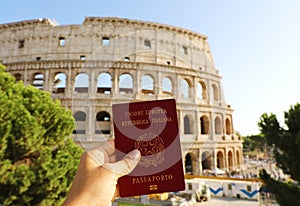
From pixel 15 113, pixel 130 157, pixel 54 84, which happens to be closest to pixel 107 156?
pixel 130 157

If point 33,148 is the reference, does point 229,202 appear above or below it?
below

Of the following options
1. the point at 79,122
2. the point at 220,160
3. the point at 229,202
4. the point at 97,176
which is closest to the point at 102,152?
the point at 97,176

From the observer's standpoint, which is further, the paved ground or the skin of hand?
the paved ground

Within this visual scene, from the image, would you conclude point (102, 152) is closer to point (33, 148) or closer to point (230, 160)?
point (33, 148)

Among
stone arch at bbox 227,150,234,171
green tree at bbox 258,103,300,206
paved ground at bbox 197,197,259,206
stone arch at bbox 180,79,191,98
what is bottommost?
paved ground at bbox 197,197,259,206

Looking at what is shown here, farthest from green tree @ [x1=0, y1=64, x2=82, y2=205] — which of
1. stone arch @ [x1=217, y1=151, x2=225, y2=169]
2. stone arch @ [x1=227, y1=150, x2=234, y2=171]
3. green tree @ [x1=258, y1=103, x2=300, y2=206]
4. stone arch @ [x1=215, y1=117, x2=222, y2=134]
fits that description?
stone arch @ [x1=227, y1=150, x2=234, y2=171]

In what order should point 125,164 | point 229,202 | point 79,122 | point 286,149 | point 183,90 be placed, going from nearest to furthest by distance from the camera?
point 125,164, point 79,122, point 183,90, point 286,149, point 229,202

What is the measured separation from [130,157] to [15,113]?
7.46m

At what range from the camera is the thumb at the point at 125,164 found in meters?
1.64

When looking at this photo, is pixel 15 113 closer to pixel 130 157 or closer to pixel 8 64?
pixel 130 157

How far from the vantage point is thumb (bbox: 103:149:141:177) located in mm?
1636

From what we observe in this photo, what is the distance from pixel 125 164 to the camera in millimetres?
1629

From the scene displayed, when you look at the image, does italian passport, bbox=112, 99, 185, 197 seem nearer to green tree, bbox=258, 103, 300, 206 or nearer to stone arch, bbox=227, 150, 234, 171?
green tree, bbox=258, 103, 300, 206

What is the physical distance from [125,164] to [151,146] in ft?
0.79
